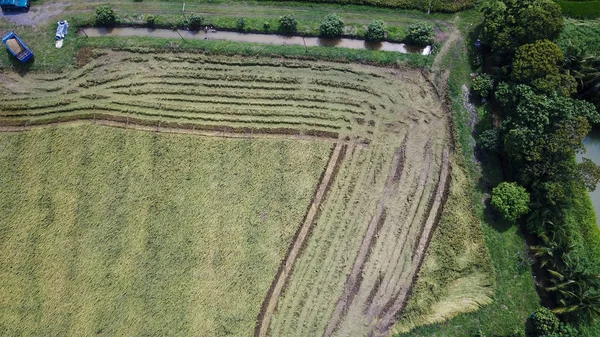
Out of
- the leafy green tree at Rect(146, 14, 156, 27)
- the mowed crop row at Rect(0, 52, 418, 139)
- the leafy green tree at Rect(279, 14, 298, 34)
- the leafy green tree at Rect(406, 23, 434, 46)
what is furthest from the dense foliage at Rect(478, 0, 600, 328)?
the leafy green tree at Rect(146, 14, 156, 27)

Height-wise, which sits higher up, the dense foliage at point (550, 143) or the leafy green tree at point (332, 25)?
the leafy green tree at point (332, 25)

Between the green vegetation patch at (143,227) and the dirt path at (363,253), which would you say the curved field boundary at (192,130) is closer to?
the green vegetation patch at (143,227)

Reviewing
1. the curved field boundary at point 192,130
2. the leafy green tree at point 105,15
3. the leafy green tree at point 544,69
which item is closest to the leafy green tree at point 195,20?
the leafy green tree at point 105,15

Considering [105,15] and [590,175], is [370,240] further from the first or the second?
[105,15]

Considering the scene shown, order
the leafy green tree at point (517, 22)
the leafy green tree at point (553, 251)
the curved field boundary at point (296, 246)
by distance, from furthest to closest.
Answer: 1. the curved field boundary at point (296, 246)
2. the leafy green tree at point (517, 22)
3. the leafy green tree at point (553, 251)

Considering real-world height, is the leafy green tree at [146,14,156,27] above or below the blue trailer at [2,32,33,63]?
above

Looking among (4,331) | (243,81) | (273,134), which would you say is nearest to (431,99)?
(273,134)

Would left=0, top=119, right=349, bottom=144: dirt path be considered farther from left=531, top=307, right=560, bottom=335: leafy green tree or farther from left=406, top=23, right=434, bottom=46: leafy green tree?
left=531, top=307, right=560, bottom=335: leafy green tree
